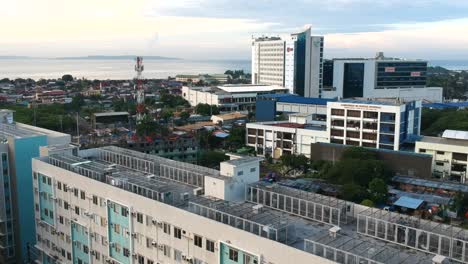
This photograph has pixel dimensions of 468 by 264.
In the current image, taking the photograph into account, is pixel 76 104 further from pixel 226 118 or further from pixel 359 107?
pixel 359 107

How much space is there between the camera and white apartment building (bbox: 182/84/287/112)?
5319 cm

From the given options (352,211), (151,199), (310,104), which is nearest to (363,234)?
(352,211)

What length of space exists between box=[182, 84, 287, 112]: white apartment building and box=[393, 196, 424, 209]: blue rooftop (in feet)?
112

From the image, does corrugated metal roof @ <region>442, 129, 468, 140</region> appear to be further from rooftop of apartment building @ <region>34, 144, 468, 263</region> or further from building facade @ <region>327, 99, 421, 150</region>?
rooftop of apartment building @ <region>34, 144, 468, 263</region>

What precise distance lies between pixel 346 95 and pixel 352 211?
50.3m

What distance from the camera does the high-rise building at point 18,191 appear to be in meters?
15.4

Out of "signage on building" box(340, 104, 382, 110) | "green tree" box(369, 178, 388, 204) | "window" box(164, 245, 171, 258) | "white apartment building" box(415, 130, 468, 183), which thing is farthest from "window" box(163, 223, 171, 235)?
"signage on building" box(340, 104, 382, 110)

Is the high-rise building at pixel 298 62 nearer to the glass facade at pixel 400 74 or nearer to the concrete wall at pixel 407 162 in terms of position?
the glass facade at pixel 400 74

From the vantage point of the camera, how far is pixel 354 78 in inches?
2249

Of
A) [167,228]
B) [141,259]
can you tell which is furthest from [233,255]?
[141,259]

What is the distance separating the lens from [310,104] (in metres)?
42.0

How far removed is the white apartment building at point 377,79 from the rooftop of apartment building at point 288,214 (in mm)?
47605

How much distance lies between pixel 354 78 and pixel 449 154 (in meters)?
32.7

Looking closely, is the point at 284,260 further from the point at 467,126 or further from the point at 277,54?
the point at 277,54
